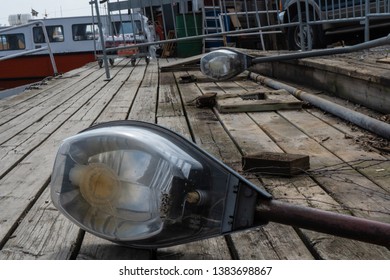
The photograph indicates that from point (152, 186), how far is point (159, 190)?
0.06 feet

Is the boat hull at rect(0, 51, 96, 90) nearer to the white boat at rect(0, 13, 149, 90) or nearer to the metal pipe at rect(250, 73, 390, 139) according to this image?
the white boat at rect(0, 13, 149, 90)

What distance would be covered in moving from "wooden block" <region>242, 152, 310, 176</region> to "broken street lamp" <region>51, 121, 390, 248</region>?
2.97ft

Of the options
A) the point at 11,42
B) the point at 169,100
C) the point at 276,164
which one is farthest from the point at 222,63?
the point at 11,42

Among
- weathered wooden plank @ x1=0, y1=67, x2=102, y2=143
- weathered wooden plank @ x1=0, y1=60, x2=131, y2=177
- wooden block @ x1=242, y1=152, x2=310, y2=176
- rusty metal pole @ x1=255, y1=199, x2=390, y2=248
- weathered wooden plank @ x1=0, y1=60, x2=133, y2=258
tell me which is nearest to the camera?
rusty metal pole @ x1=255, y1=199, x2=390, y2=248

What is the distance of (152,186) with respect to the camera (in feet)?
4.09

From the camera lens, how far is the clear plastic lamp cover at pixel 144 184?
124 centimetres

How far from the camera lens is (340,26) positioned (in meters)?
6.58

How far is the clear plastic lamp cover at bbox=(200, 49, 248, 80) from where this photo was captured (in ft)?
10.2

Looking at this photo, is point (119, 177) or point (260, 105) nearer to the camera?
point (119, 177)

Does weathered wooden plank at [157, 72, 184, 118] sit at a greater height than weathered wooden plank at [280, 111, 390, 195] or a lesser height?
greater

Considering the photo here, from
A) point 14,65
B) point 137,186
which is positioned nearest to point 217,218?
point 137,186

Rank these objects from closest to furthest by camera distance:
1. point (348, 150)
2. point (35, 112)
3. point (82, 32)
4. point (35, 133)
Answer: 1. point (348, 150)
2. point (35, 133)
3. point (35, 112)
4. point (82, 32)

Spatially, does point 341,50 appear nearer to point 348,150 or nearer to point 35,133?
point 348,150

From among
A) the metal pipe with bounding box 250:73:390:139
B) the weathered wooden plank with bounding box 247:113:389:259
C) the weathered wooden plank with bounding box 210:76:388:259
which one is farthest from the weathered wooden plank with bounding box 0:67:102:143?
the metal pipe with bounding box 250:73:390:139
